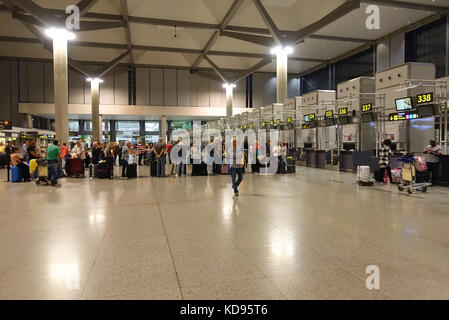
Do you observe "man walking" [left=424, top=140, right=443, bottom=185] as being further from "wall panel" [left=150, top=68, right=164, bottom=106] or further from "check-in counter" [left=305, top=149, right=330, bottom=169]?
"wall panel" [left=150, top=68, right=164, bottom=106]

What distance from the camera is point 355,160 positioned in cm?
1372

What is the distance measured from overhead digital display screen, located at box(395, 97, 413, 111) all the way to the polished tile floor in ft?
12.6

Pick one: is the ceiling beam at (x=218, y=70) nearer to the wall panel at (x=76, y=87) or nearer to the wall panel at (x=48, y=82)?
the wall panel at (x=76, y=87)

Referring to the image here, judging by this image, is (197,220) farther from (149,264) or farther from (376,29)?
(376,29)

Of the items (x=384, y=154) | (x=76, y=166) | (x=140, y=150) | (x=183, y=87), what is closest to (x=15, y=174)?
(x=76, y=166)

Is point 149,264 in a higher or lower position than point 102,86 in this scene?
lower

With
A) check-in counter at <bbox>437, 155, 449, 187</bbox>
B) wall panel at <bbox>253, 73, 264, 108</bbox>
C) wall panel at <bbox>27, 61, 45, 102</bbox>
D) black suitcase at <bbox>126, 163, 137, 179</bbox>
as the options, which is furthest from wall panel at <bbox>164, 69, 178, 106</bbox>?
check-in counter at <bbox>437, 155, 449, 187</bbox>

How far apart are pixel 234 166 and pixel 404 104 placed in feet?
21.1

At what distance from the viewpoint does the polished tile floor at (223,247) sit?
300 cm

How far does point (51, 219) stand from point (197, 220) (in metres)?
2.72

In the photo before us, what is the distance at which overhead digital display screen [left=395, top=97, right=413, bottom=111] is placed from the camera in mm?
10383

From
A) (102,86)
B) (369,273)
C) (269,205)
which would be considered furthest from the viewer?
(102,86)
